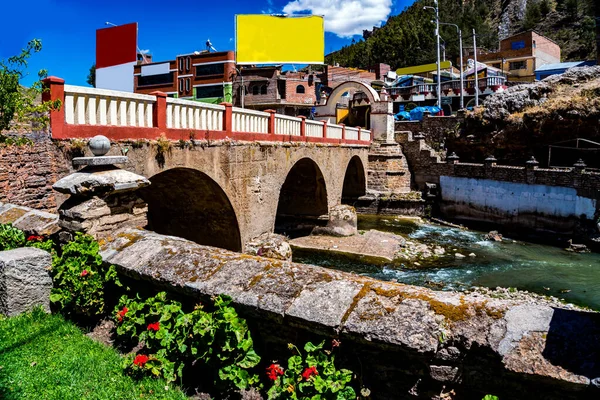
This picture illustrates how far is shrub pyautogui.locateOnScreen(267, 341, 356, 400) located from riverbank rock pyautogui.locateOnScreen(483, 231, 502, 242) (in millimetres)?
20472

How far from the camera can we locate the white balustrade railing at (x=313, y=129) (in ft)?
53.9

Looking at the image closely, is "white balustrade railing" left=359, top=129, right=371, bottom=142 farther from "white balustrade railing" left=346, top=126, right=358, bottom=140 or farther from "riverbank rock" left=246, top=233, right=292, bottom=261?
"riverbank rock" left=246, top=233, right=292, bottom=261

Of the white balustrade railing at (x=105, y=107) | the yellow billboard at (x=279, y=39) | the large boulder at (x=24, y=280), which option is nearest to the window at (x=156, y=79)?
the yellow billboard at (x=279, y=39)

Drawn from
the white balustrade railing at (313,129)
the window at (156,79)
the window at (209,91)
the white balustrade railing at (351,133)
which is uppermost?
the window at (156,79)

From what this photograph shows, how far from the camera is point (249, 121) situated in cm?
1155

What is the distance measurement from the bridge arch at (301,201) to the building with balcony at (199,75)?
25.3 meters

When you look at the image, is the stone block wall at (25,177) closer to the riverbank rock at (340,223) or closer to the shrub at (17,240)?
the shrub at (17,240)

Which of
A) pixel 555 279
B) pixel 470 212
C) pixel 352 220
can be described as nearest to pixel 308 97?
pixel 470 212

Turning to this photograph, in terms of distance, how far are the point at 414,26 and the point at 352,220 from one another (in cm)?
6469

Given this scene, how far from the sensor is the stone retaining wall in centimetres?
234

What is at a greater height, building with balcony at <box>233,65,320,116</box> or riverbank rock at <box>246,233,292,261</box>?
building with balcony at <box>233,65,320,116</box>

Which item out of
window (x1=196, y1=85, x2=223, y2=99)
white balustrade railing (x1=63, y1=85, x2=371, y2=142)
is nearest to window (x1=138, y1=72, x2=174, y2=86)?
window (x1=196, y1=85, x2=223, y2=99)

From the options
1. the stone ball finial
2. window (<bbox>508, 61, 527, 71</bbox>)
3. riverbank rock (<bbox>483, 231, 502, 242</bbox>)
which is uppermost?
window (<bbox>508, 61, 527, 71</bbox>)

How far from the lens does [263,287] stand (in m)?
3.31
